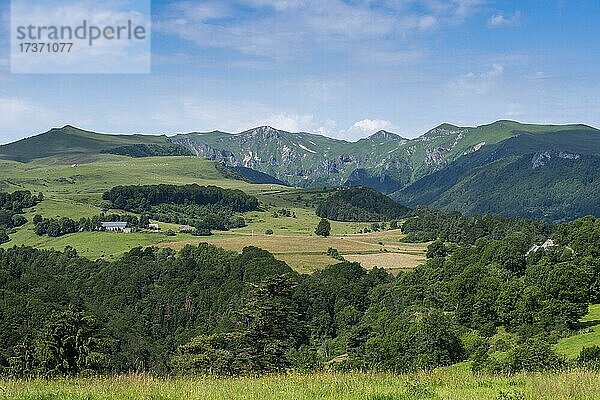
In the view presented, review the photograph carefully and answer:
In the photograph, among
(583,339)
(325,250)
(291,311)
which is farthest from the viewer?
(325,250)

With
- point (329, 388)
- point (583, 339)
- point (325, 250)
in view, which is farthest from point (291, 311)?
point (325, 250)

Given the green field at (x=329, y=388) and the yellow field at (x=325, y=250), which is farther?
the yellow field at (x=325, y=250)

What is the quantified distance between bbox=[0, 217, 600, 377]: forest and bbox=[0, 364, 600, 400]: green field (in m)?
6.58

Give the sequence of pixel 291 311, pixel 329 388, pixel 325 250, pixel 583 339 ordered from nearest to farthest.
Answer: pixel 329 388
pixel 291 311
pixel 583 339
pixel 325 250

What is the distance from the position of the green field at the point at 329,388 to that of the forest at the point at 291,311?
658 cm

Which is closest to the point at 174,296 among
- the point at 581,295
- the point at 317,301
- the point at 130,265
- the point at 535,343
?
the point at 130,265

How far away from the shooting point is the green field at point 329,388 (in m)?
12.0

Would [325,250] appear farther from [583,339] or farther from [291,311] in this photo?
[291,311]

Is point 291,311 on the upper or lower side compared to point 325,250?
upper

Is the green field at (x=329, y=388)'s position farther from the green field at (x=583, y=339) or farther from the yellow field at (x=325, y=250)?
the yellow field at (x=325, y=250)

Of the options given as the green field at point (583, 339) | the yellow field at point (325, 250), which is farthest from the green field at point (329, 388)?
the yellow field at point (325, 250)

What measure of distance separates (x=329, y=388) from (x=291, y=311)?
24735mm

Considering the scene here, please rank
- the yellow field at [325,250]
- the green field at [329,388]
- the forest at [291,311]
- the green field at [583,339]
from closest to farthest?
the green field at [329,388], the forest at [291,311], the green field at [583,339], the yellow field at [325,250]

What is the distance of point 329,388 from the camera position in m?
12.9
